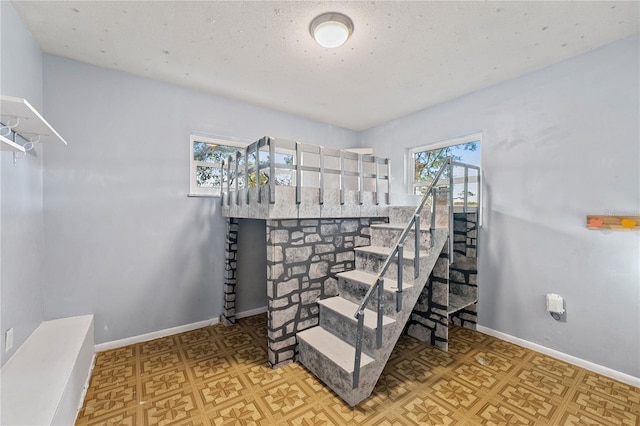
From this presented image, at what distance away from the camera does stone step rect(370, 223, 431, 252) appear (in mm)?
2735

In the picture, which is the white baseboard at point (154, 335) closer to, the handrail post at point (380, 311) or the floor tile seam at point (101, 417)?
the floor tile seam at point (101, 417)

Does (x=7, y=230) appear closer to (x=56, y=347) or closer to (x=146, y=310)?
(x=56, y=347)

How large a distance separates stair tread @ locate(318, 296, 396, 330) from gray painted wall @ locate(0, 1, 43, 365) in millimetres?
2437

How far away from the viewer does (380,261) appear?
9.11ft


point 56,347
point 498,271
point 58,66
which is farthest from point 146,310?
point 498,271

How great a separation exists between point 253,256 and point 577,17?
4180mm

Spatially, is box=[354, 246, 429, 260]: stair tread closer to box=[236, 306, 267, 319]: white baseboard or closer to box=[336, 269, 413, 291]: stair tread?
box=[336, 269, 413, 291]: stair tread

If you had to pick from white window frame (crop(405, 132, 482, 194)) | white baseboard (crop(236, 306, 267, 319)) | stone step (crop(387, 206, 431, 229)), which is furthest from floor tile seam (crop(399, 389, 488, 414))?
white window frame (crop(405, 132, 482, 194))

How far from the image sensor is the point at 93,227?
2.80 metres

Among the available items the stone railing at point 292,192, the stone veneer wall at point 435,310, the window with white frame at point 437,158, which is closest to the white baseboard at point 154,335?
the stone railing at point 292,192

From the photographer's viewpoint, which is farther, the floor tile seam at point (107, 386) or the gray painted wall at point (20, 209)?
the floor tile seam at point (107, 386)

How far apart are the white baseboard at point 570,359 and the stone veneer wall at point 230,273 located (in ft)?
10.4

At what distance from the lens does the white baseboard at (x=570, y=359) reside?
233 cm

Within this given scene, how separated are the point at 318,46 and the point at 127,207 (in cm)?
267
